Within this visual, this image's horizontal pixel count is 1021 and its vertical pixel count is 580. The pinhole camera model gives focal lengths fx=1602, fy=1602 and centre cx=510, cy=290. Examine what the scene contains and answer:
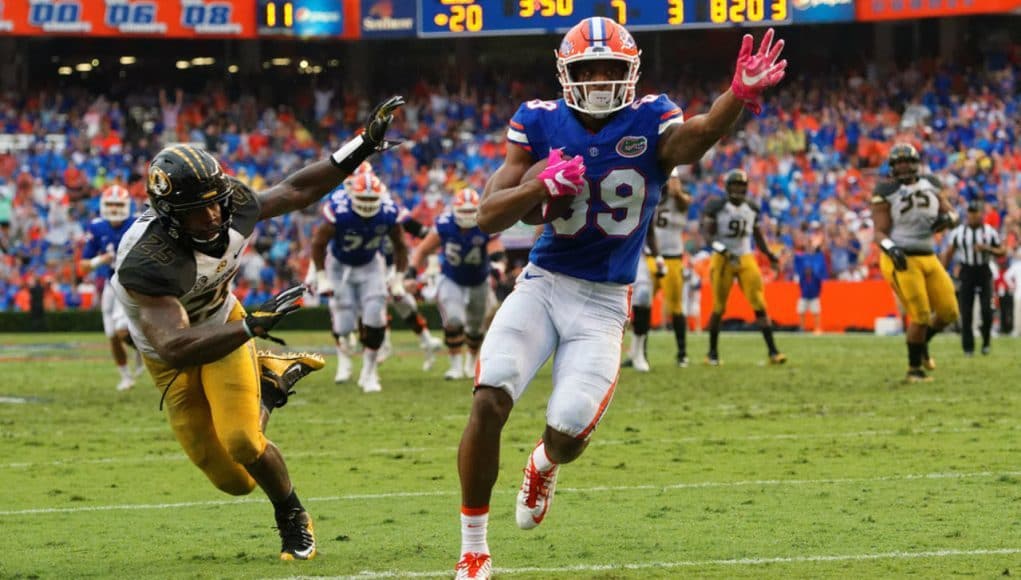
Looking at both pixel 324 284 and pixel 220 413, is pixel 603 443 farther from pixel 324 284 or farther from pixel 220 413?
pixel 324 284

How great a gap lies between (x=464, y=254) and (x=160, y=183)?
9.61m

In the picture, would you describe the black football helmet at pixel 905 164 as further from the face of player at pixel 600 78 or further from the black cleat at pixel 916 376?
the face of player at pixel 600 78

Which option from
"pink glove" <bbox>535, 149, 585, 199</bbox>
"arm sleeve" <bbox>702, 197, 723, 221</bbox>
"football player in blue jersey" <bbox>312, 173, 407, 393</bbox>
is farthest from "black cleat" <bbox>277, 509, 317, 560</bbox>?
Answer: "arm sleeve" <bbox>702, 197, 723, 221</bbox>

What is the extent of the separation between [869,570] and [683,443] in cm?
402

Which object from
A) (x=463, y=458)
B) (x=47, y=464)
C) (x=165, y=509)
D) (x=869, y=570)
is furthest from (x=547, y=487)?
(x=47, y=464)

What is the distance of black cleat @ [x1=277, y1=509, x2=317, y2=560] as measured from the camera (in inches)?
235

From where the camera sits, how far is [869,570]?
5414 mm

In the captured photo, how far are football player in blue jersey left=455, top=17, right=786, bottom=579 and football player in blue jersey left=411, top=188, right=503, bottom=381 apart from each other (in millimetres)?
9109

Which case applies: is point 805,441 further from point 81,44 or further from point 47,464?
point 81,44

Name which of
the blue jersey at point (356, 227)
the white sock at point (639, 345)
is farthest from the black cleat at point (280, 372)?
the white sock at point (639, 345)

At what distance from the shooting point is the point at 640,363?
16.0 m

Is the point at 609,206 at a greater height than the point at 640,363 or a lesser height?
greater

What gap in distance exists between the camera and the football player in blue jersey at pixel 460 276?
1512 cm

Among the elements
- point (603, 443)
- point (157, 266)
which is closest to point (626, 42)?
point (157, 266)
